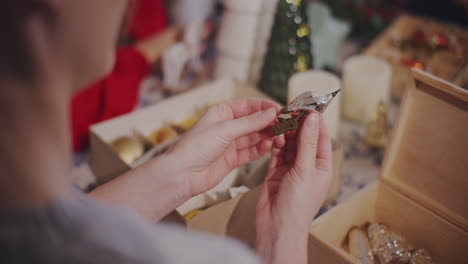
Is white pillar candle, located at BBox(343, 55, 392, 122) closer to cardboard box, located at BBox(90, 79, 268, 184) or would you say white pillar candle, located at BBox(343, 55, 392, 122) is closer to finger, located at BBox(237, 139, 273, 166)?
cardboard box, located at BBox(90, 79, 268, 184)

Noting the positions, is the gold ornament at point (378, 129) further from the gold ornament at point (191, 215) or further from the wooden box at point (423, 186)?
the gold ornament at point (191, 215)

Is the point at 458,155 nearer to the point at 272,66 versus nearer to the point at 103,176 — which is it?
the point at 272,66

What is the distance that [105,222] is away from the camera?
0.31 meters

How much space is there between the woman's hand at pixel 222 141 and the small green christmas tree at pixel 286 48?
0.27m

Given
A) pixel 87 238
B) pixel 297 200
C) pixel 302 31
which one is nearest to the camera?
pixel 87 238

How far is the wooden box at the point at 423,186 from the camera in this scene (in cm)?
60

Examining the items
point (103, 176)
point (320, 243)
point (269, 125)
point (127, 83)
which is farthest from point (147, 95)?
point (320, 243)

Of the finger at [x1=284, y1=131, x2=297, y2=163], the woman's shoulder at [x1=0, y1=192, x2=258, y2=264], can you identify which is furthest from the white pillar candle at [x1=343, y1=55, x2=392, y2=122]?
the woman's shoulder at [x1=0, y1=192, x2=258, y2=264]

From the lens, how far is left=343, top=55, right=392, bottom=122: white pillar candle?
0.88 metres

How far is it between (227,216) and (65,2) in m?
0.42

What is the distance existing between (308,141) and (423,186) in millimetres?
259

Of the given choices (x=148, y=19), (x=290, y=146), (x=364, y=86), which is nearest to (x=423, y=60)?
(x=364, y=86)

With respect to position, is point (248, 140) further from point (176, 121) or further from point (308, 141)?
point (176, 121)

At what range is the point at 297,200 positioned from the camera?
21.5 inches
